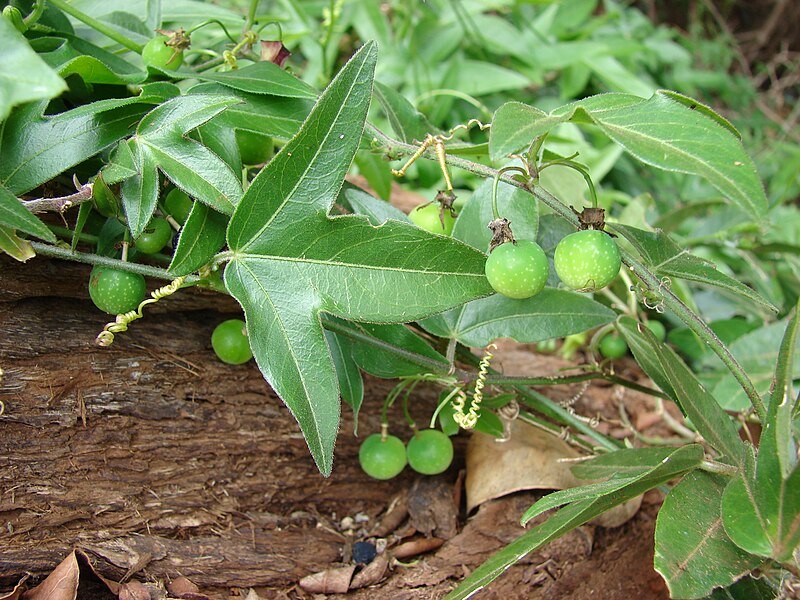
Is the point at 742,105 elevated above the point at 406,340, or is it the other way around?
the point at 406,340

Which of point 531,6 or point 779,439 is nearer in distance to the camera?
point 779,439

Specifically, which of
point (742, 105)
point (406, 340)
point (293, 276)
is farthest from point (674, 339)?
point (742, 105)

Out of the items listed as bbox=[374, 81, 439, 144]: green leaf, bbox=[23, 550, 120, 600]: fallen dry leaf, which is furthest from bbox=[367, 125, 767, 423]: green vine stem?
bbox=[23, 550, 120, 600]: fallen dry leaf

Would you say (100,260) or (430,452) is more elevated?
(100,260)

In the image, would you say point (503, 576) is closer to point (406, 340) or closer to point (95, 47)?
point (406, 340)

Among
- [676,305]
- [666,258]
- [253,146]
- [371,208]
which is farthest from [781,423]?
[253,146]

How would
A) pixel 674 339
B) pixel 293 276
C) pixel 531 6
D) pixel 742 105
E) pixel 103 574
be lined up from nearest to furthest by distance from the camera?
pixel 293 276, pixel 103 574, pixel 674 339, pixel 531 6, pixel 742 105

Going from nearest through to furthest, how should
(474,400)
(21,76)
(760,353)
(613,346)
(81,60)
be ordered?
(21,76), (81,60), (474,400), (760,353), (613,346)

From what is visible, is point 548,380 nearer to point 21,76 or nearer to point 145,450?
point 145,450
